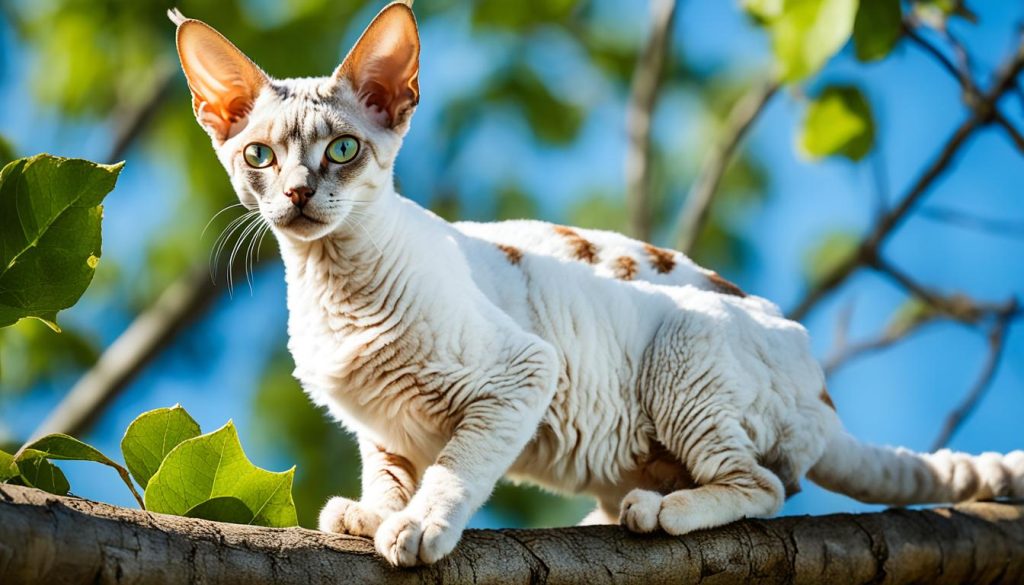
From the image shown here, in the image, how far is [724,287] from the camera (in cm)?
290

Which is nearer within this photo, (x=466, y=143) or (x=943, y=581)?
(x=943, y=581)

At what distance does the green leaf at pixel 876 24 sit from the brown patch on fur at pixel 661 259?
2.34 feet

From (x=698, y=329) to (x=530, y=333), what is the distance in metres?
0.42

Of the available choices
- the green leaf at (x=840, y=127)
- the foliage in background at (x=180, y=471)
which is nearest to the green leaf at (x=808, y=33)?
the green leaf at (x=840, y=127)

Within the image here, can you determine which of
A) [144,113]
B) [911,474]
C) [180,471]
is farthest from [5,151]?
[144,113]

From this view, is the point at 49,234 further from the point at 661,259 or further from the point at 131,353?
the point at 131,353

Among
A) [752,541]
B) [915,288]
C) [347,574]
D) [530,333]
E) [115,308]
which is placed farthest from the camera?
[115,308]

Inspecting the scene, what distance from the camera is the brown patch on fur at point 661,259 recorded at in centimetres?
286

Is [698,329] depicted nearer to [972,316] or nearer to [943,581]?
[943,581]

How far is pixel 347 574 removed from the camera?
1.82 meters

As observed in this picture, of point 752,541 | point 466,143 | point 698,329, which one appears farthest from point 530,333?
point 466,143

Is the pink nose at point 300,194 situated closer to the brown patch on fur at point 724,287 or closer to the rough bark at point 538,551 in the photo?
the rough bark at point 538,551

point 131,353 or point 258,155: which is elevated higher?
point 258,155

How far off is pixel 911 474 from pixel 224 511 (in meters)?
1.79
